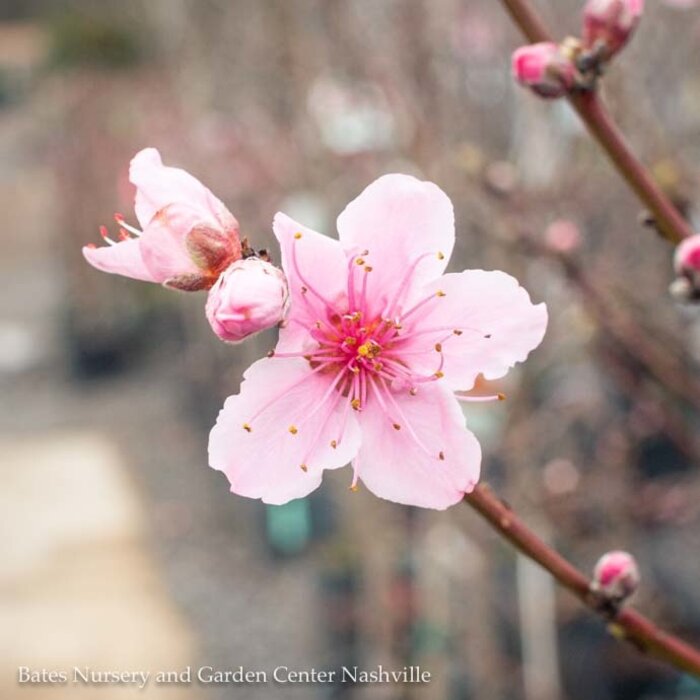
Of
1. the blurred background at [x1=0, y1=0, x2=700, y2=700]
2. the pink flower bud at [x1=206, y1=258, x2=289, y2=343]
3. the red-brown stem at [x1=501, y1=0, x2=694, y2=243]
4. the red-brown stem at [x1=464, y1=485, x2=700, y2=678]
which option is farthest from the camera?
the blurred background at [x1=0, y1=0, x2=700, y2=700]

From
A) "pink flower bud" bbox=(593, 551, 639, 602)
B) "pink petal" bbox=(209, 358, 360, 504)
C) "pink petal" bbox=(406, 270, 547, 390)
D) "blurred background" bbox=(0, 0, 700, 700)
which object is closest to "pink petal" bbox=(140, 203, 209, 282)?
"pink petal" bbox=(209, 358, 360, 504)

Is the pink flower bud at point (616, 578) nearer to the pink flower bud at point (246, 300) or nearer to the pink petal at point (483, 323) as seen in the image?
the pink petal at point (483, 323)

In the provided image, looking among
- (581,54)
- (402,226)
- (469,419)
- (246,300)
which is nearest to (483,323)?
(402,226)

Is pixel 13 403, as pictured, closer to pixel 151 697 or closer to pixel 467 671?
pixel 151 697

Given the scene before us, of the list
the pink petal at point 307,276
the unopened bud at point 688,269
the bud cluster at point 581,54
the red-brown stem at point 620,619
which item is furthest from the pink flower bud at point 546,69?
the red-brown stem at point 620,619

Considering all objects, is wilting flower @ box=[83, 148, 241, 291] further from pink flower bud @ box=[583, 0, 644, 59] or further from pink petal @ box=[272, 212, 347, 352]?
pink flower bud @ box=[583, 0, 644, 59]

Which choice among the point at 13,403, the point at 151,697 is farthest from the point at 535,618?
the point at 13,403
